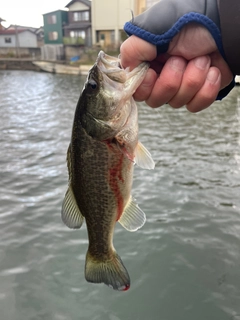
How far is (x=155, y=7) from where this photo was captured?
1980mm

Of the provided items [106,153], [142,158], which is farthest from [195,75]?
[106,153]

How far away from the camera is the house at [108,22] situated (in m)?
40.4

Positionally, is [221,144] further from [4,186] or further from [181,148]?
[4,186]

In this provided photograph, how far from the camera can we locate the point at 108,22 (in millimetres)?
42062

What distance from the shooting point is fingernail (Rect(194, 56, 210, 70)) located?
2051 mm

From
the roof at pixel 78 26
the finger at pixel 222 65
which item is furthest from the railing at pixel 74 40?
the finger at pixel 222 65

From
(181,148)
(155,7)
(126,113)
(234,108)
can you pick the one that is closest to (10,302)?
(126,113)

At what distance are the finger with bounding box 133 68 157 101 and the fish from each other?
0.07 m

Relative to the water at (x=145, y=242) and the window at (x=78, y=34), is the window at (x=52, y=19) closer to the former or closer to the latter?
the window at (x=78, y=34)

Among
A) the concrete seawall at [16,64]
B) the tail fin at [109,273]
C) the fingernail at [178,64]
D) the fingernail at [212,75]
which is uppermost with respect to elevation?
the fingernail at [178,64]

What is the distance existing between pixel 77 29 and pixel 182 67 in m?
47.7

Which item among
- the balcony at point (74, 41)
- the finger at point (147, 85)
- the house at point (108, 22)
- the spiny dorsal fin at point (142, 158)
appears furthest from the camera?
the balcony at point (74, 41)

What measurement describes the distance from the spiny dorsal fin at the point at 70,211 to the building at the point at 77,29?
43.0m

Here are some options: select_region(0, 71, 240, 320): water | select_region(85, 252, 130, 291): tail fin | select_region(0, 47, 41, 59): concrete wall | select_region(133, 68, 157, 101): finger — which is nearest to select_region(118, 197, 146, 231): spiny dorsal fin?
select_region(85, 252, 130, 291): tail fin
